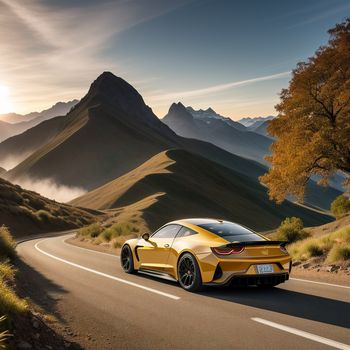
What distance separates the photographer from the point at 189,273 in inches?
392

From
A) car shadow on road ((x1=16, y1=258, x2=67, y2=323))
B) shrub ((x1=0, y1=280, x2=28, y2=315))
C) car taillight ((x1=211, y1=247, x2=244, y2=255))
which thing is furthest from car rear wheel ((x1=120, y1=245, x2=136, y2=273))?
shrub ((x1=0, y1=280, x2=28, y2=315))

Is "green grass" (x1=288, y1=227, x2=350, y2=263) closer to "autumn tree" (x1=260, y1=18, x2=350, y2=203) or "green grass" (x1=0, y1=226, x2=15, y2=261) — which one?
"green grass" (x1=0, y1=226, x2=15, y2=261)

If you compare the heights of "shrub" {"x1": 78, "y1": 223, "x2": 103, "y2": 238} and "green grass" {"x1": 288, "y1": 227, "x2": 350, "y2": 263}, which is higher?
"green grass" {"x1": 288, "y1": 227, "x2": 350, "y2": 263}

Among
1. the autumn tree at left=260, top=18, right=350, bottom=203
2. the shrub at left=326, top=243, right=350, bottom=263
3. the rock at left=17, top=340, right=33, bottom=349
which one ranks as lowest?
the rock at left=17, top=340, right=33, bottom=349

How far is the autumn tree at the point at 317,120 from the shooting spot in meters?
28.6

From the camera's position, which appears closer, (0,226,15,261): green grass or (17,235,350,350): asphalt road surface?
(17,235,350,350): asphalt road surface

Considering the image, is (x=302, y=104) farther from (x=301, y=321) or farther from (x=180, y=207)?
(x=180, y=207)

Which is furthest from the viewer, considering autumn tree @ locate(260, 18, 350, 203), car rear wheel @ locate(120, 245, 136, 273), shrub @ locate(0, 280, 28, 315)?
autumn tree @ locate(260, 18, 350, 203)

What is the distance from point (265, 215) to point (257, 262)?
9509 cm

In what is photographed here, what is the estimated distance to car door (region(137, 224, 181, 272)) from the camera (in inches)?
428

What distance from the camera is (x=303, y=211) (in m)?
141

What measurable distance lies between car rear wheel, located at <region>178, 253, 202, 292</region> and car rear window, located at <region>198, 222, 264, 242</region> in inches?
30.6

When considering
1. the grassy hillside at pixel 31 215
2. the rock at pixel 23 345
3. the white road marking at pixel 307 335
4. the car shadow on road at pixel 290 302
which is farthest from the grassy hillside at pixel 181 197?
the rock at pixel 23 345

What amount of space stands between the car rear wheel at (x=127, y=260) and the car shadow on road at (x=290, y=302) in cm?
297
